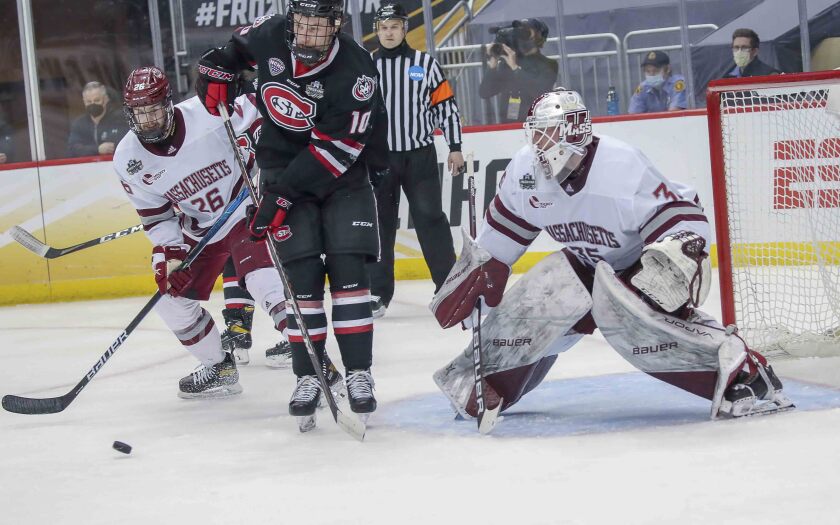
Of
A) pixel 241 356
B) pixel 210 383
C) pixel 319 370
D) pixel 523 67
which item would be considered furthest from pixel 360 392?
pixel 523 67

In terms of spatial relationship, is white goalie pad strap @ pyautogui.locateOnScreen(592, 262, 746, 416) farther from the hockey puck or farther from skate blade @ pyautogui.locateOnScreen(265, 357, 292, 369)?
skate blade @ pyautogui.locateOnScreen(265, 357, 292, 369)

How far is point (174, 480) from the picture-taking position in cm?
257

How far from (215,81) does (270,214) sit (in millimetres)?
458

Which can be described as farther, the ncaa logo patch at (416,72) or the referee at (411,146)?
the ncaa logo patch at (416,72)

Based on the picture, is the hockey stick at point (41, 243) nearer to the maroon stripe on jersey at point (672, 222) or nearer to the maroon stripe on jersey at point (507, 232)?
the maroon stripe on jersey at point (507, 232)

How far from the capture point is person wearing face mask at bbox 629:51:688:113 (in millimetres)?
6098

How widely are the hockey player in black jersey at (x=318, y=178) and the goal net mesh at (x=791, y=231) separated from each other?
1.17 meters

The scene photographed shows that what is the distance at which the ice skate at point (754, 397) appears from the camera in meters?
2.71

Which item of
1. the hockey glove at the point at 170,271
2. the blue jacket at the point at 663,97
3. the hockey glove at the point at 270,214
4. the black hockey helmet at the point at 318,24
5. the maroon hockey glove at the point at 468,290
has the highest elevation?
the black hockey helmet at the point at 318,24

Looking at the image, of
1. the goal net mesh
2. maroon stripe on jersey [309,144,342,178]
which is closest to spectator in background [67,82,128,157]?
the goal net mesh

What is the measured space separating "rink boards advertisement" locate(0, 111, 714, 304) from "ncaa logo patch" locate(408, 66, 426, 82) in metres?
1.04

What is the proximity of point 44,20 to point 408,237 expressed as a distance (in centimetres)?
235

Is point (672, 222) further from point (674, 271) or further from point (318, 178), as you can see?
point (318, 178)

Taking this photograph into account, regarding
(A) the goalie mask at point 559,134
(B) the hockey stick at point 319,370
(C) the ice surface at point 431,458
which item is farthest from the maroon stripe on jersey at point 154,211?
(A) the goalie mask at point 559,134
